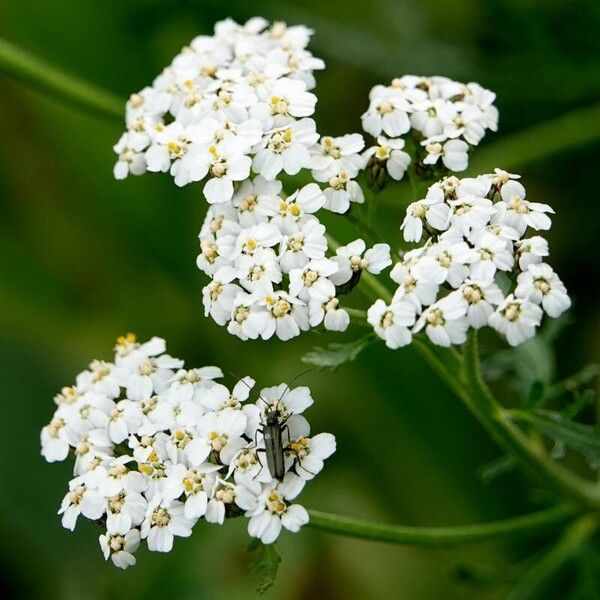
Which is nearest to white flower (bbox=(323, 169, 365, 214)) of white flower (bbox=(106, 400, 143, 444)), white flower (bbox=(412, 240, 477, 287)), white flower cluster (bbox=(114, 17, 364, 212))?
white flower cluster (bbox=(114, 17, 364, 212))

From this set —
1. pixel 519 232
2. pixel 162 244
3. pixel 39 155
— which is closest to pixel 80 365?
pixel 162 244

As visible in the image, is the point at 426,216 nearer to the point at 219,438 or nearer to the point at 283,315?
the point at 283,315

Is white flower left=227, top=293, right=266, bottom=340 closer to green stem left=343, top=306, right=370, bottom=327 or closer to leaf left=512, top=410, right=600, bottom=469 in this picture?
green stem left=343, top=306, right=370, bottom=327

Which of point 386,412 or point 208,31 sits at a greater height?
point 208,31

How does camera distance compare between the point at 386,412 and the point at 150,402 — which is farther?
the point at 386,412

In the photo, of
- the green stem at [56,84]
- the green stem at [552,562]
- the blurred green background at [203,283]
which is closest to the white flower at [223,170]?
the green stem at [56,84]

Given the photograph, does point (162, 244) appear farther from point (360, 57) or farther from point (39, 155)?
point (360, 57)

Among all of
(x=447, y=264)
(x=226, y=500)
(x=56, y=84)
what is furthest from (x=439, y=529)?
(x=56, y=84)
